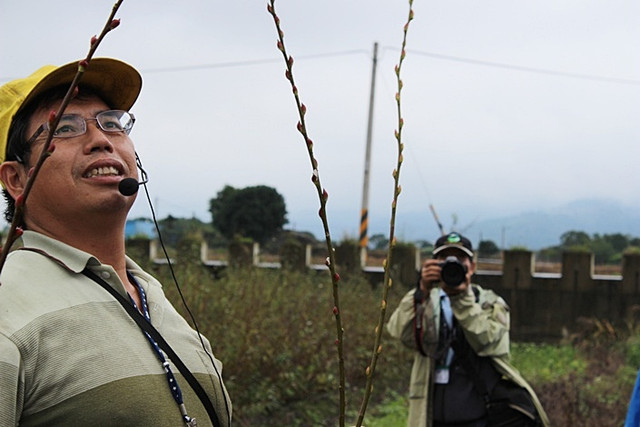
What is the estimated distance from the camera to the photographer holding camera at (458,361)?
3.99 m

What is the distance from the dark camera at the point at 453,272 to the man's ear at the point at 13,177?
253 centimetres

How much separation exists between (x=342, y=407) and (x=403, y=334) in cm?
318

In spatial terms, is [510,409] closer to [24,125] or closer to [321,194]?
[24,125]

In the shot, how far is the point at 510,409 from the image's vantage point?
399 centimetres

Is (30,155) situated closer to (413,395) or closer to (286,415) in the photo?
(413,395)

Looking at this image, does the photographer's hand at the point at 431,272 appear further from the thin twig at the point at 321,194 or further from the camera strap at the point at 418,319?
the thin twig at the point at 321,194

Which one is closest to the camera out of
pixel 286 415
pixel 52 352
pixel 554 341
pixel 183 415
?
pixel 52 352

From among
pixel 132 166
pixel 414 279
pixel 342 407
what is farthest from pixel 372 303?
pixel 342 407

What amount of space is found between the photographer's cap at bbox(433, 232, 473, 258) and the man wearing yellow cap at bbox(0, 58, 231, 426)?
2.43 meters

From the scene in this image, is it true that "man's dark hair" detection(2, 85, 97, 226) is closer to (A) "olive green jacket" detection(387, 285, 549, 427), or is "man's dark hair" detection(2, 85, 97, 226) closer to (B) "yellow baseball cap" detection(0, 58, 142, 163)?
(B) "yellow baseball cap" detection(0, 58, 142, 163)

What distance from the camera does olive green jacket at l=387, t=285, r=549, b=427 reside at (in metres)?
4.03

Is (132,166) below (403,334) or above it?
above

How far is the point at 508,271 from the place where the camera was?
12.7 meters

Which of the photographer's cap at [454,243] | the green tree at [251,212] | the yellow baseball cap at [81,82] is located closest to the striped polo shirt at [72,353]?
the yellow baseball cap at [81,82]
